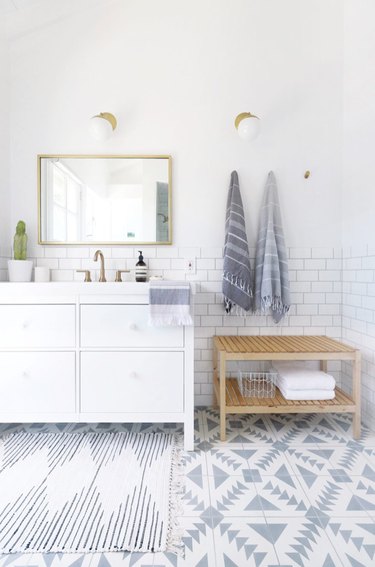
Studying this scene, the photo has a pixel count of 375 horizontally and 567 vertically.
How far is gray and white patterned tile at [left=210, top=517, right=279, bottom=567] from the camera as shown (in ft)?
3.94

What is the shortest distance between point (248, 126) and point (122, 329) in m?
1.63

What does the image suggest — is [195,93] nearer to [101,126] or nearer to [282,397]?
[101,126]

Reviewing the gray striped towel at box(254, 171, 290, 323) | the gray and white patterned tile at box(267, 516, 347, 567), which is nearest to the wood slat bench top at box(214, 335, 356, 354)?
the gray striped towel at box(254, 171, 290, 323)

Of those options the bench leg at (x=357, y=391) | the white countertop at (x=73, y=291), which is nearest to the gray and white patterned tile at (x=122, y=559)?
the white countertop at (x=73, y=291)

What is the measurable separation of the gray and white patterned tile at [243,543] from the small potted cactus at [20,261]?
1.96 metres

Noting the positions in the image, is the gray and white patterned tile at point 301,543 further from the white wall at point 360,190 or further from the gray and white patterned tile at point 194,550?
the white wall at point 360,190

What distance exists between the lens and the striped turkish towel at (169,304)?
189cm

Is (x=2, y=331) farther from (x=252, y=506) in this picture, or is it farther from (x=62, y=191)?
(x=252, y=506)

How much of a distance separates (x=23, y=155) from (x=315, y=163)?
223 cm

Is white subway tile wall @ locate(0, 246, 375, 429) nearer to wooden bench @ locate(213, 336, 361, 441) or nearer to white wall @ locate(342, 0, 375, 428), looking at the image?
white wall @ locate(342, 0, 375, 428)

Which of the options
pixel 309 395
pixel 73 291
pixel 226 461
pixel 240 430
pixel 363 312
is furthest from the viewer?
pixel 363 312

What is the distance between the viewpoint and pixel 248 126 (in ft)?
7.54

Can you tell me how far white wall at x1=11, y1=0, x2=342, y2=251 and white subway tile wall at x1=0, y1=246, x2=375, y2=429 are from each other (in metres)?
0.22

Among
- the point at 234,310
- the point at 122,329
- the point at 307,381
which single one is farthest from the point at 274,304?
the point at 122,329
